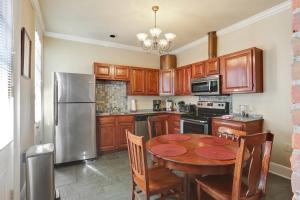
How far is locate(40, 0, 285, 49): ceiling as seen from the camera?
2.68m

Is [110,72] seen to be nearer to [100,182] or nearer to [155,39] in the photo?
[155,39]

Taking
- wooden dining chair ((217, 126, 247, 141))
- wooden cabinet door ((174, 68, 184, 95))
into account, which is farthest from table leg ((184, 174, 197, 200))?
wooden cabinet door ((174, 68, 184, 95))

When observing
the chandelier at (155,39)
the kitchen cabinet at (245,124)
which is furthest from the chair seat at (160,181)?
the chandelier at (155,39)

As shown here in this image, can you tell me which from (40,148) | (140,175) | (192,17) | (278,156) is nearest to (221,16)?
(192,17)

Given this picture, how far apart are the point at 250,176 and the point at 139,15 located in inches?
115

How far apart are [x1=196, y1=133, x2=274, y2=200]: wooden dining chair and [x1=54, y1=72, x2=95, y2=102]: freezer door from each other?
274 cm

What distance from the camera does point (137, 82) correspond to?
15.2 feet

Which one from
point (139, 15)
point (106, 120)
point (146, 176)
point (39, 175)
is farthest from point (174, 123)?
point (39, 175)

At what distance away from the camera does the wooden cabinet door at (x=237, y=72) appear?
2.98 meters

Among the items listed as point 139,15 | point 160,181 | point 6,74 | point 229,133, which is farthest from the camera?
point 139,15

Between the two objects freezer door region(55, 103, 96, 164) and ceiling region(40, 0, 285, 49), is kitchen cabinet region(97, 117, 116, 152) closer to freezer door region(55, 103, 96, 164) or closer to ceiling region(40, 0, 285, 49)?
freezer door region(55, 103, 96, 164)

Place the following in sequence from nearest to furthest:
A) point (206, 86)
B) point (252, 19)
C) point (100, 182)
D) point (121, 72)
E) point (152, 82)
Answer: point (100, 182)
point (252, 19)
point (206, 86)
point (121, 72)
point (152, 82)

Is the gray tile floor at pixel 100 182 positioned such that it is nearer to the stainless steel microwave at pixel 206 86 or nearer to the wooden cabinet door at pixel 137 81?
the stainless steel microwave at pixel 206 86

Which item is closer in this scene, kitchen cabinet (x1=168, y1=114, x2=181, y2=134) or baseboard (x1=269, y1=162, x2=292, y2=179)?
baseboard (x1=269, y1=162, x2=292, y2=179)
